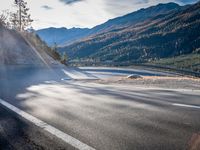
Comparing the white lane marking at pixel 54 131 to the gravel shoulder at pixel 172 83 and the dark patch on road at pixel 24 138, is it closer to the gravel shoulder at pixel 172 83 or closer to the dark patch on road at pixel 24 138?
the dark patch on road at pixel 24 138

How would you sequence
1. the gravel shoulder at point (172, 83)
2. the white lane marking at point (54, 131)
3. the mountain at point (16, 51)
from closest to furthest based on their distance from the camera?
the white lane marking at point (54, 131), the gravel shoulder at point (172, 83), the mountain at point (16, 51)

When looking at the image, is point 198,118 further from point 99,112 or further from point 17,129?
point 17,129

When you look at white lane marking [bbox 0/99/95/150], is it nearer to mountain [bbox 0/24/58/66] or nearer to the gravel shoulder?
the gravel shoulder

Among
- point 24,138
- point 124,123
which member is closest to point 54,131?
point 24,138

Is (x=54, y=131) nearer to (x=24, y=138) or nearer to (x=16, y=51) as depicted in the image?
(x=24, y=138)

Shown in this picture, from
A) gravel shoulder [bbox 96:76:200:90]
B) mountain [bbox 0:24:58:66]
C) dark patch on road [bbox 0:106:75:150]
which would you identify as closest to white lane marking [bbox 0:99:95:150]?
dark patch on road [bbox 0:106:75:150]


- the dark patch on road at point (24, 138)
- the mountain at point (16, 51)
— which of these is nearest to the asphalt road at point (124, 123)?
the dark patch on road at point (24, 138)

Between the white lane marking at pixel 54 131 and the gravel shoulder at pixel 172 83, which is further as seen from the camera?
the gravel shoulder at pixel 172 83

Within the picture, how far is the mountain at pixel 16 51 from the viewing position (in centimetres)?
3812

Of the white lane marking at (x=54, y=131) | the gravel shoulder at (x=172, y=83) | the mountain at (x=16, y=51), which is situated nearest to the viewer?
the white lane marking at (x=54, y=131)

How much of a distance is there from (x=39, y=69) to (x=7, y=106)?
3107 centimetres

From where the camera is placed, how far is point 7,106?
773cm

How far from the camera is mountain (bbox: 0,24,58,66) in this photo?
1501 inches

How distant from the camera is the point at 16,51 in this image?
40438 millimetres
